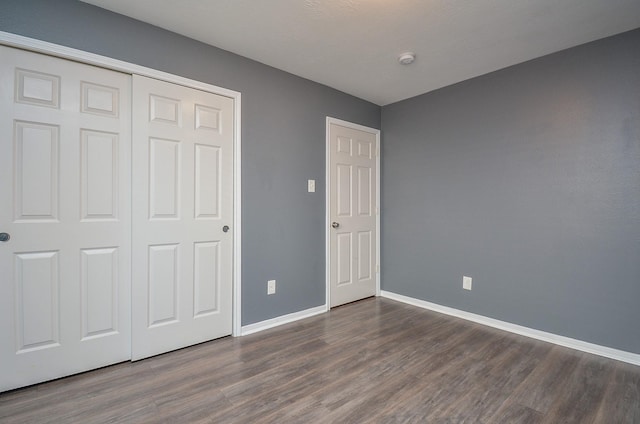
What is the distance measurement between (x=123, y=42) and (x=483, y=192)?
326 centimetres

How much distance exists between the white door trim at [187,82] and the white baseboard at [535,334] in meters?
2.07

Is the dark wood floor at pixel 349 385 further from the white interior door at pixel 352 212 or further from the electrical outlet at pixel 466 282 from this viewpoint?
the white interior door at pixel 352 212

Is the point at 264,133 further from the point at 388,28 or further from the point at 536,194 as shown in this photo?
the point at 536,194

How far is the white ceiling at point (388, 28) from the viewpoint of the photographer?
1899 millimetres

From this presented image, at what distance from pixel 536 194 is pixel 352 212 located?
A: 5.82 feet

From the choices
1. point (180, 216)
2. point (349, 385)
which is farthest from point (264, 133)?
point (349, 385)

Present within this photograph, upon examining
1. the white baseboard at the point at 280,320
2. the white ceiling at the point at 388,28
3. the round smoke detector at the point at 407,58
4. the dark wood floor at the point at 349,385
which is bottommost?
the dark wood floor at the point at 349,385

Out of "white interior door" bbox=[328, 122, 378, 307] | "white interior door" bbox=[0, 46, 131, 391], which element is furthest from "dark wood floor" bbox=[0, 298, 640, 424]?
"white interior door" bbox=[328, 122, 378, 307]

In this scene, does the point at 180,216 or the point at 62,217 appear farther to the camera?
the point at 180,216

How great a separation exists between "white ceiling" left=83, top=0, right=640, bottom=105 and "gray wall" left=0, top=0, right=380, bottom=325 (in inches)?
4.7

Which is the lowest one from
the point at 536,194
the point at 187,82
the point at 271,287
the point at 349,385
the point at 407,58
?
the point at 349,385

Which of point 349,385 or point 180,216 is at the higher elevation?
point 180,216

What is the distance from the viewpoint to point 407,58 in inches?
99.2

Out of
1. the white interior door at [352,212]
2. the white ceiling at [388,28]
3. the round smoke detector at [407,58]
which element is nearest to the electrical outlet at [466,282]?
the white interior door at [352,212]
